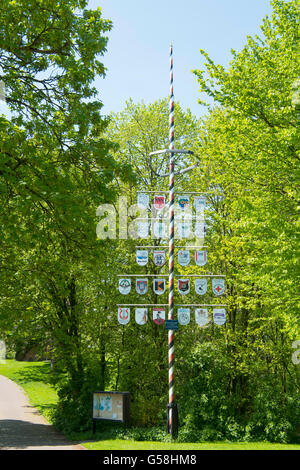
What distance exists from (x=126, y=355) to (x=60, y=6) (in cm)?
1404

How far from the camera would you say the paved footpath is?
14.2 metres

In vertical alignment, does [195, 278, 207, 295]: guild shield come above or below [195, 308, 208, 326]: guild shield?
above

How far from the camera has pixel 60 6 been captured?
38.0 feet

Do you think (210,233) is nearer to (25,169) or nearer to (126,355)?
(126,355)

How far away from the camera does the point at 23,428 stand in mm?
18781

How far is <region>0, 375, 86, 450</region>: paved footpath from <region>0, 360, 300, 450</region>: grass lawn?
0.55 m

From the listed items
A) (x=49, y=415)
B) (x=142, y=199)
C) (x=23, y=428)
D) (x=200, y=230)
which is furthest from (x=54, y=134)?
(x=49, y=415)

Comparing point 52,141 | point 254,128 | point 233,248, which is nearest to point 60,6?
point 52,141

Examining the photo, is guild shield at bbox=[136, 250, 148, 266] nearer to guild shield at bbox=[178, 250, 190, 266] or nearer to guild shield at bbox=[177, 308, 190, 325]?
guild shield at bbox=[178, 250, 190, 266]

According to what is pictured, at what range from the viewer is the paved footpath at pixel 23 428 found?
46.7 ft

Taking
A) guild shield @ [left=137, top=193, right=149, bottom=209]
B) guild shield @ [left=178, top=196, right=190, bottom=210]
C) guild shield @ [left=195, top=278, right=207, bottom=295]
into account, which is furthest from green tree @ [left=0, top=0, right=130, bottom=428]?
guild shield @ [left=195, top=278, right=207, bottom=295]

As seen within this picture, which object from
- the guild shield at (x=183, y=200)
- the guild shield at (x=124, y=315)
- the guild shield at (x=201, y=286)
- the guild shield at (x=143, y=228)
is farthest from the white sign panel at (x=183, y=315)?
the guild shield at (x=183, y=200)

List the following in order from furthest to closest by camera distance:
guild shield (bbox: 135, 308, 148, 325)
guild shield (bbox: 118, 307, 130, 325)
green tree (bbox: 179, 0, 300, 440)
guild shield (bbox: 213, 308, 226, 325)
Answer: guild shield (bbox: 135, 308, 148, 325), guild shield (bbox: 118, 307, 130, 325), guild shield (bbox: 213, 308, 226, 325), green tree (bbox: 179, 0, 300, 440)

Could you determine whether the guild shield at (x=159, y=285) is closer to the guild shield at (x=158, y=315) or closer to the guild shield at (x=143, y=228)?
the guild shield at (x=158, y=315)
